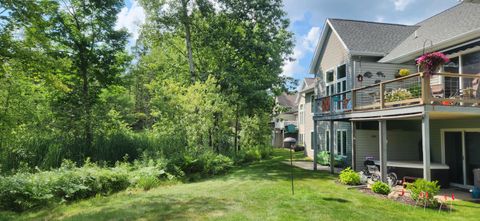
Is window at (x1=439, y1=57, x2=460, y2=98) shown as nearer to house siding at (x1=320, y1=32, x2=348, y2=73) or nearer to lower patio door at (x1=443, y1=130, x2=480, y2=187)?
lower patio door at (x1=443, y1=130, x2=480, y2=187)

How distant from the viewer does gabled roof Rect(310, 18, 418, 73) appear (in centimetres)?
1675

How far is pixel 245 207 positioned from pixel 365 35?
13.7m

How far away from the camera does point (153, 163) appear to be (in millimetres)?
13234

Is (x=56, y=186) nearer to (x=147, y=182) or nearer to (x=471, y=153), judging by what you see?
(x=147, y=182)

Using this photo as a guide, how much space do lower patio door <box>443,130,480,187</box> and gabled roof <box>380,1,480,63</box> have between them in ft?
10.00

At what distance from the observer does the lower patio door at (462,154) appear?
10906 mm

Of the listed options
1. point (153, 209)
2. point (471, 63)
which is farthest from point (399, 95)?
point (153, 209)

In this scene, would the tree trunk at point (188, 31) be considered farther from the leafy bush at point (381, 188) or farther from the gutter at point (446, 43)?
the leafy bush at point (381, 188)

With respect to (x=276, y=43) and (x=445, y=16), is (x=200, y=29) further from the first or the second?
(x=445, y=16)

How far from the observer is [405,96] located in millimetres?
10078

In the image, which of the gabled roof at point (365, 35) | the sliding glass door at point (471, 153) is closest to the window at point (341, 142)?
the gabled roof at point (365, 35)

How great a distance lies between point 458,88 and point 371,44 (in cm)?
661

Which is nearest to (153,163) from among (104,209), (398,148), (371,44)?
(104,209)

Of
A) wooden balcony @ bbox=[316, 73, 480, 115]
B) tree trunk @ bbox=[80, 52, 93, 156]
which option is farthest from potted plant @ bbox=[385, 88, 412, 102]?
tree trunk @ bbox=[80, 52, 93, 156]
